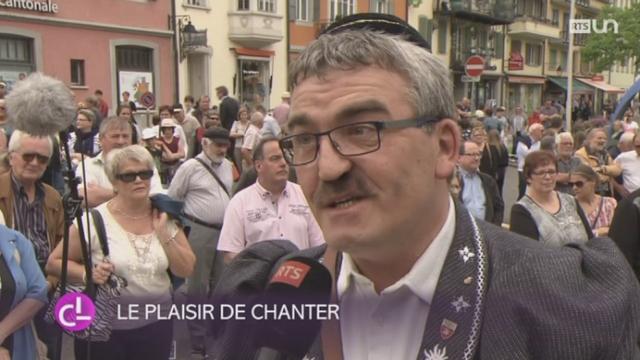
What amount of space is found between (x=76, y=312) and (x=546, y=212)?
10.3 ft

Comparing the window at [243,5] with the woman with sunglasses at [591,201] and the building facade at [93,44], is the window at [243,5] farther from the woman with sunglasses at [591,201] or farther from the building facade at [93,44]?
the woman with sunglasses at [591,201]

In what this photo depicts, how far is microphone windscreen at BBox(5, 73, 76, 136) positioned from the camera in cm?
182

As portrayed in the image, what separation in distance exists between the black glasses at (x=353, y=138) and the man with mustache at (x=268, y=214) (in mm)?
2734

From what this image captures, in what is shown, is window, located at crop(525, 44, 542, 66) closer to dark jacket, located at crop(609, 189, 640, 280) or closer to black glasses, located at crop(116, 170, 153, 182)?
dark jacket, located at crop(609, 189, 640, 280)

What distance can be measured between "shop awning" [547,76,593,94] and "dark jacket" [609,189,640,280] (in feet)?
148

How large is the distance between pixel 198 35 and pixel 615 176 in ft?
48.0

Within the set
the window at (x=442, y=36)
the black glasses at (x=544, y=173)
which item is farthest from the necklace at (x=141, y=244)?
the window at (x=442, y=36)

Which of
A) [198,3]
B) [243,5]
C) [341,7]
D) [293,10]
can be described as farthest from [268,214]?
[341,7]

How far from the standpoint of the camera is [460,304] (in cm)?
108

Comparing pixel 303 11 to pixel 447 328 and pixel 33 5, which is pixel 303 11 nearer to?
pixel 33 5

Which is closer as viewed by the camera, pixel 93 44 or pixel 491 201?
pixel 491 201

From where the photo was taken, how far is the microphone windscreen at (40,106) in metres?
1.82

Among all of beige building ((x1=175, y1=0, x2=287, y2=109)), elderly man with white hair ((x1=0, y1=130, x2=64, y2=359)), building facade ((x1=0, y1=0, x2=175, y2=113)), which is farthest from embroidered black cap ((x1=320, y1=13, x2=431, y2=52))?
beige building ((x1=175, y1=0, x2=287, y2=109))

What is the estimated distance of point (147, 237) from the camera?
10.7 feet
